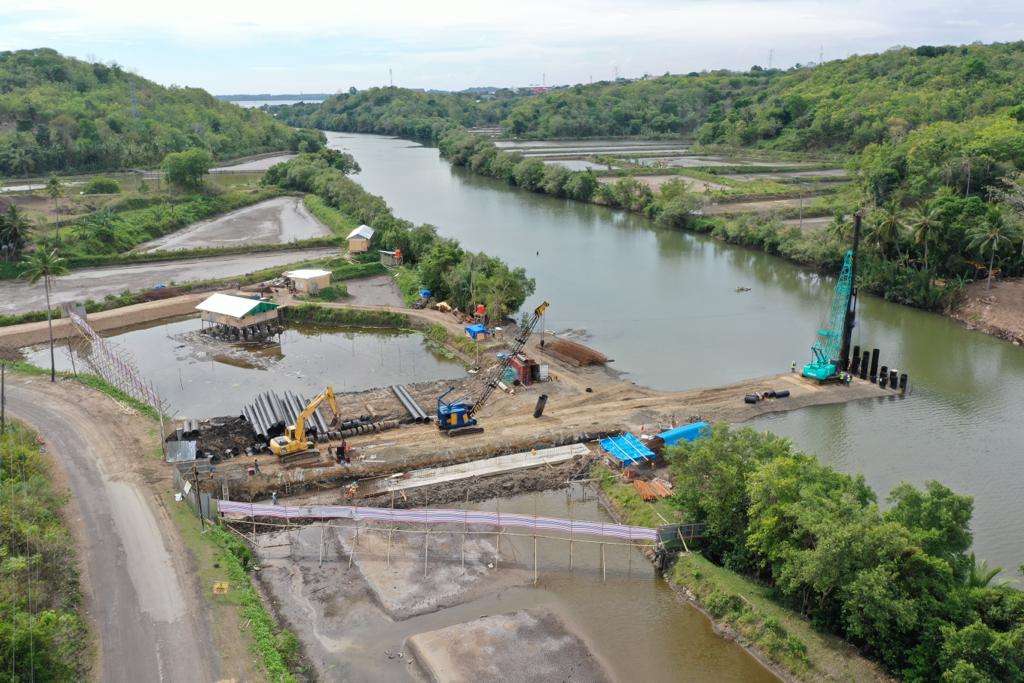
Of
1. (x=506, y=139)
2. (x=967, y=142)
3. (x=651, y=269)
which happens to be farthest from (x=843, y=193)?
(x=506, y=139)

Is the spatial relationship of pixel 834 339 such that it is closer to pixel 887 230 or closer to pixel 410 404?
pixel 887 230

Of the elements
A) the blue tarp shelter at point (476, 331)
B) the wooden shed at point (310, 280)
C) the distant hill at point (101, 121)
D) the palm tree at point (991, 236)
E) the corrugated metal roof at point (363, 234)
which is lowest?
the blue tarp shelter at point (476, 331)

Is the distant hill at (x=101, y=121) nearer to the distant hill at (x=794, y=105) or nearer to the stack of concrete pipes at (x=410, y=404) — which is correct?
the distant hill at (x=794, y=105)

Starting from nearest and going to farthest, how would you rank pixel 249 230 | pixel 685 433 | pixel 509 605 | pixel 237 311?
pixel 509 605 < pixel 685 433 < pixel 237 311 < pixel 249 230


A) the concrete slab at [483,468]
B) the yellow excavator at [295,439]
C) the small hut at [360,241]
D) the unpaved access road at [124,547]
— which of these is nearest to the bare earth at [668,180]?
the small hut at [360,241]

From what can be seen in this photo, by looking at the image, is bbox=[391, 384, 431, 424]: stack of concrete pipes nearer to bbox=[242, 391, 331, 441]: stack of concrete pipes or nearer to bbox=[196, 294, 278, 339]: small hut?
bbox=[242, 391, 331, 441]: stack of concrete pipes

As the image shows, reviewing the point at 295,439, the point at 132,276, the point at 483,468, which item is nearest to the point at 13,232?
the point at 132,276
